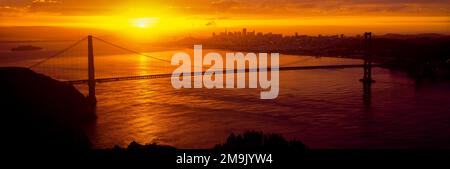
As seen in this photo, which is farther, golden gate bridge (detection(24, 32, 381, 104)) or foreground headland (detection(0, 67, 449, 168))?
golden gate bridge (detection(24, 32, 381, 104))

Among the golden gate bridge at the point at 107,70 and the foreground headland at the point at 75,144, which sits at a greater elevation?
the golden gate bridge at the point at 107,70

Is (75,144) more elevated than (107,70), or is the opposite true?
(107,70)

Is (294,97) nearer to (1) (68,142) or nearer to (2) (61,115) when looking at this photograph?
(2) (61,115)

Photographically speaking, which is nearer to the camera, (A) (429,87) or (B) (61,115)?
(B) (61,115)

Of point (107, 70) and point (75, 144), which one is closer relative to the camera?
point (75, 144)

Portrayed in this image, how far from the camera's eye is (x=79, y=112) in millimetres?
15852

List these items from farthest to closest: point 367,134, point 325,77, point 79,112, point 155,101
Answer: point 325,77, point 155,101, point 79,112, point 367,134

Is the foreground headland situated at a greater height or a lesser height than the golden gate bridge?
lesser

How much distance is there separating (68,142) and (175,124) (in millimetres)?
4671

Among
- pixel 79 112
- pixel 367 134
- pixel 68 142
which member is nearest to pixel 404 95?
pixel 367 134

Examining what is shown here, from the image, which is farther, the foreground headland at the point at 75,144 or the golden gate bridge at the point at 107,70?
the golden gate bridge at the point at 107,70
